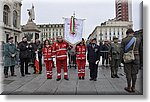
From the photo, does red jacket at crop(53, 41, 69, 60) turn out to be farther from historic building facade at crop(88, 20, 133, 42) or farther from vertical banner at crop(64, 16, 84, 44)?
historic building facade at crop(88, 20, 133, 42)

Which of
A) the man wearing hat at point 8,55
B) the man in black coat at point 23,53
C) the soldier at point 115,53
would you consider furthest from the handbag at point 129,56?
the man wearing hat at point 8,55

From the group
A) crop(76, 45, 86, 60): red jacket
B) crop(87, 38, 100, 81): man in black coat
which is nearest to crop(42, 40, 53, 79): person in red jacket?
crop(76, 45, 86, 60): red jacket

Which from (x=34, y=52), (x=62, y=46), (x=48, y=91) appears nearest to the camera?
(x=48, y=91)

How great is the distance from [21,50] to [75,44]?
2.35m

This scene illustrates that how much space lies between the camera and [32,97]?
5.41 m

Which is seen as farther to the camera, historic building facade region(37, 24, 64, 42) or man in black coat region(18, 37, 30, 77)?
man in black coat region(18, 37, 30, 77)

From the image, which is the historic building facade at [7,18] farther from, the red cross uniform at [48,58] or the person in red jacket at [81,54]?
the person in red jacket at [81,54]

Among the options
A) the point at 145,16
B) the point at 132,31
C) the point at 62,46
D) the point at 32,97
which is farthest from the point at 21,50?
the point at 145,16

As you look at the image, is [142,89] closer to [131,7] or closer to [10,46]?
[131,7]

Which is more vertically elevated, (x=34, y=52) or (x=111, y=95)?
(x=34, y=52)

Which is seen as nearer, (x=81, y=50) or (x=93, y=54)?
(x=93, y=54)

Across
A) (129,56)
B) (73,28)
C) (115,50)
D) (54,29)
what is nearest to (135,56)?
(129,56)

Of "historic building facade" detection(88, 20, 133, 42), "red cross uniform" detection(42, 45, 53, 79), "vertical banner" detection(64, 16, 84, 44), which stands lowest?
"red cross uniform" detection(42, 45, 53, 79)

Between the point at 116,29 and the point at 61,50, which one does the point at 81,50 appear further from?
the point at 116,29
